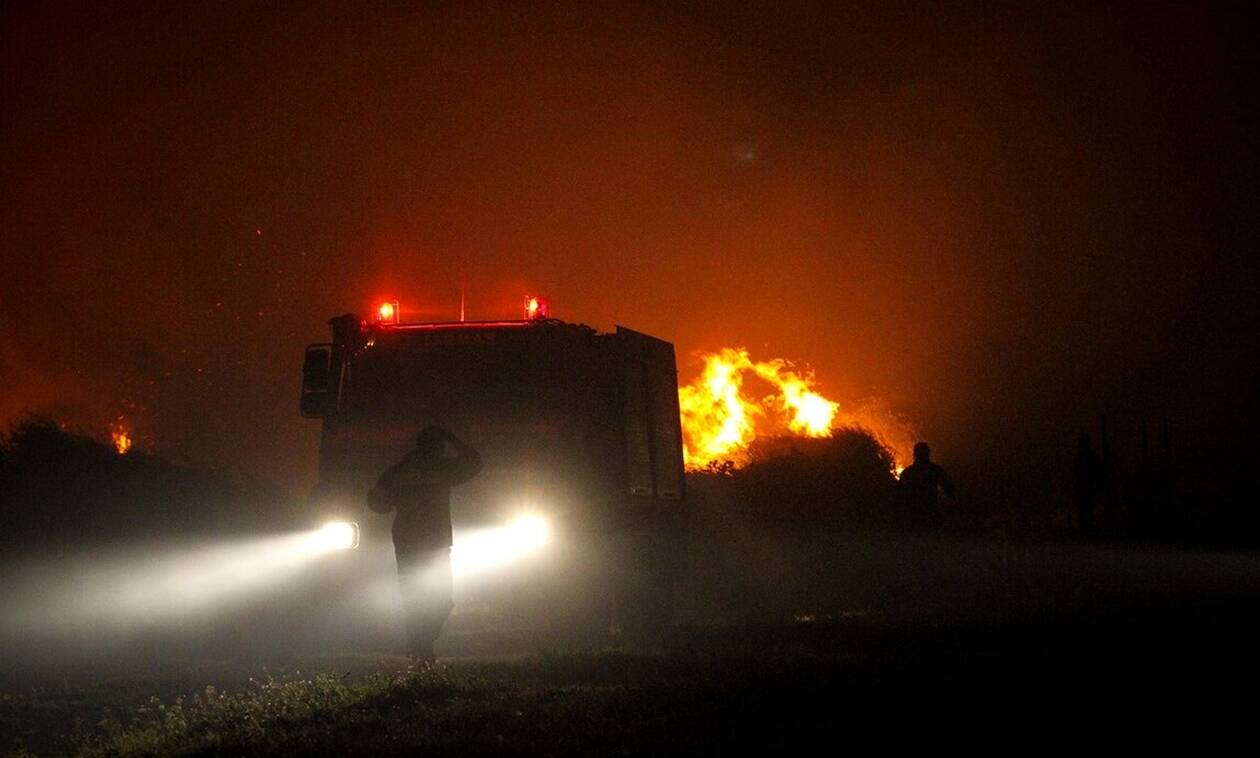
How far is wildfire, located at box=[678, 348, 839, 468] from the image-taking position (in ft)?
120

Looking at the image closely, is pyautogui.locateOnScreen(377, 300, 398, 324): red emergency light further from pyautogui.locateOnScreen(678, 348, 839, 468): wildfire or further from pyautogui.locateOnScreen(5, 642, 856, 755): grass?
pyautogui.locateOnScreen(678, 348, 839, 468): wildfire

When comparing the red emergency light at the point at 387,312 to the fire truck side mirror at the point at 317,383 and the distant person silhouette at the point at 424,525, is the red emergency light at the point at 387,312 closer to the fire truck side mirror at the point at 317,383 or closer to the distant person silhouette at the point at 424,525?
the fire truck side mirror at the point at 317,383

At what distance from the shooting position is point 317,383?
15.7 meters

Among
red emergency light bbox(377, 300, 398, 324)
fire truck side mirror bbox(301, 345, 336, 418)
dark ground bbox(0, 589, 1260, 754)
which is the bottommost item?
dark ground bbox(0, 589, 1260, 754)

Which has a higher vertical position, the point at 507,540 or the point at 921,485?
the point at 921,485

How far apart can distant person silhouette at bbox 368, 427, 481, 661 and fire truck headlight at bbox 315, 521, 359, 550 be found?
294 cm

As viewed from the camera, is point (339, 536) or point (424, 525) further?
point (339, 536)

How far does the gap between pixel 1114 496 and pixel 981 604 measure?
2112cm

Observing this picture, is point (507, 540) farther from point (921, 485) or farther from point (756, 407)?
point (756, 407)

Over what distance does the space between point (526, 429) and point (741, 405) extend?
23.0 meters

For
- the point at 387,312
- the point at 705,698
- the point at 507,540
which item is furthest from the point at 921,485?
the point at 705,698

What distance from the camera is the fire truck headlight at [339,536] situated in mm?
15414

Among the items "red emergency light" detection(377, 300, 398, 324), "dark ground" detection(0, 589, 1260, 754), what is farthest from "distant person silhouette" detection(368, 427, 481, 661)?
"red emergency light" detection(377, 300, 398, 324)

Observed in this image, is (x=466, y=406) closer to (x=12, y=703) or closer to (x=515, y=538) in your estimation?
(x=515, y=538)
